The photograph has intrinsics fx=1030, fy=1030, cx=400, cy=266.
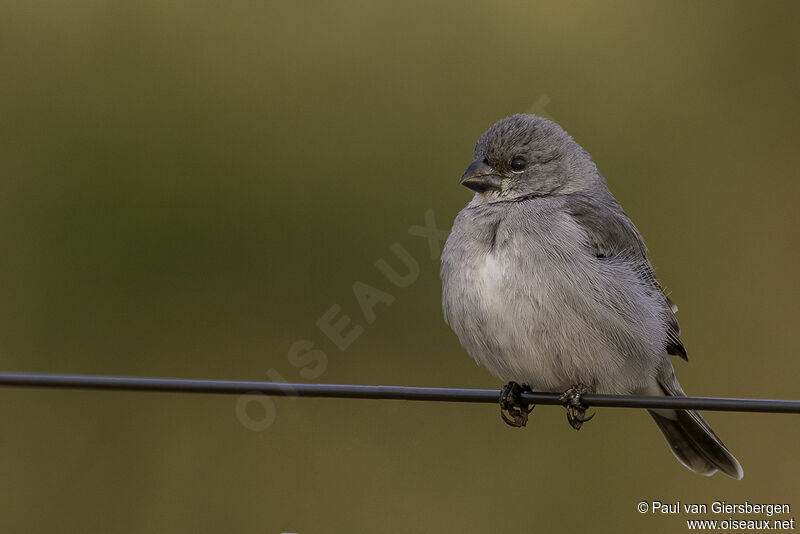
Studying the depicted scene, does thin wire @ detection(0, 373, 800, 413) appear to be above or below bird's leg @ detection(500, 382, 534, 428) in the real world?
above

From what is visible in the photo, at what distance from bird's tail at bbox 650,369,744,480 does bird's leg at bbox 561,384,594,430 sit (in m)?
1.00

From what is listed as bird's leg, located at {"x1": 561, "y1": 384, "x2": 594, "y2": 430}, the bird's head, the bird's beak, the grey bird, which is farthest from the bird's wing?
bird's leg, located at {"x1": 561, "y1": 384, "x2": 594, "y2": 430}

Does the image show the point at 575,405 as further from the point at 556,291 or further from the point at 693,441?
the point at 693,441

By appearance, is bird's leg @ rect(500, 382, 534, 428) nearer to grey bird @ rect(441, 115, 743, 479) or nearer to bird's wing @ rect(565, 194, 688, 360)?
grey bird @ rect(441, 115, 743, 479)

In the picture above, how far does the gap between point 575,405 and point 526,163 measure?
1863mm

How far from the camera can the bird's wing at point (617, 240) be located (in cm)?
639

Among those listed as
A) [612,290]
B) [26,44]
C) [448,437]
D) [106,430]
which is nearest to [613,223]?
[612,290]

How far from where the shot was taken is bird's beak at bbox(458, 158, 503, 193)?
22.8ft

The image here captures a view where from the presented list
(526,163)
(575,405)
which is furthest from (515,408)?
(526,163)

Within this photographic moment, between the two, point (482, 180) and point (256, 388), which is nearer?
point (256, 388)

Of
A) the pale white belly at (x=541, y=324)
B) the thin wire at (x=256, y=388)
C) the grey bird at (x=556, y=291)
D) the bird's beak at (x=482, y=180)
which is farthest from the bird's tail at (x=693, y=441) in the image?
the thin wire at (x=256, y=388)

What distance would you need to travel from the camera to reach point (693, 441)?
23.2 ft

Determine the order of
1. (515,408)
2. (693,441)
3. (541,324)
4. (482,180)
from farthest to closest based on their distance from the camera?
(693,441)
(482,180)
(515,408)
(541,324)

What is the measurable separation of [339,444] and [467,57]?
419 cm
